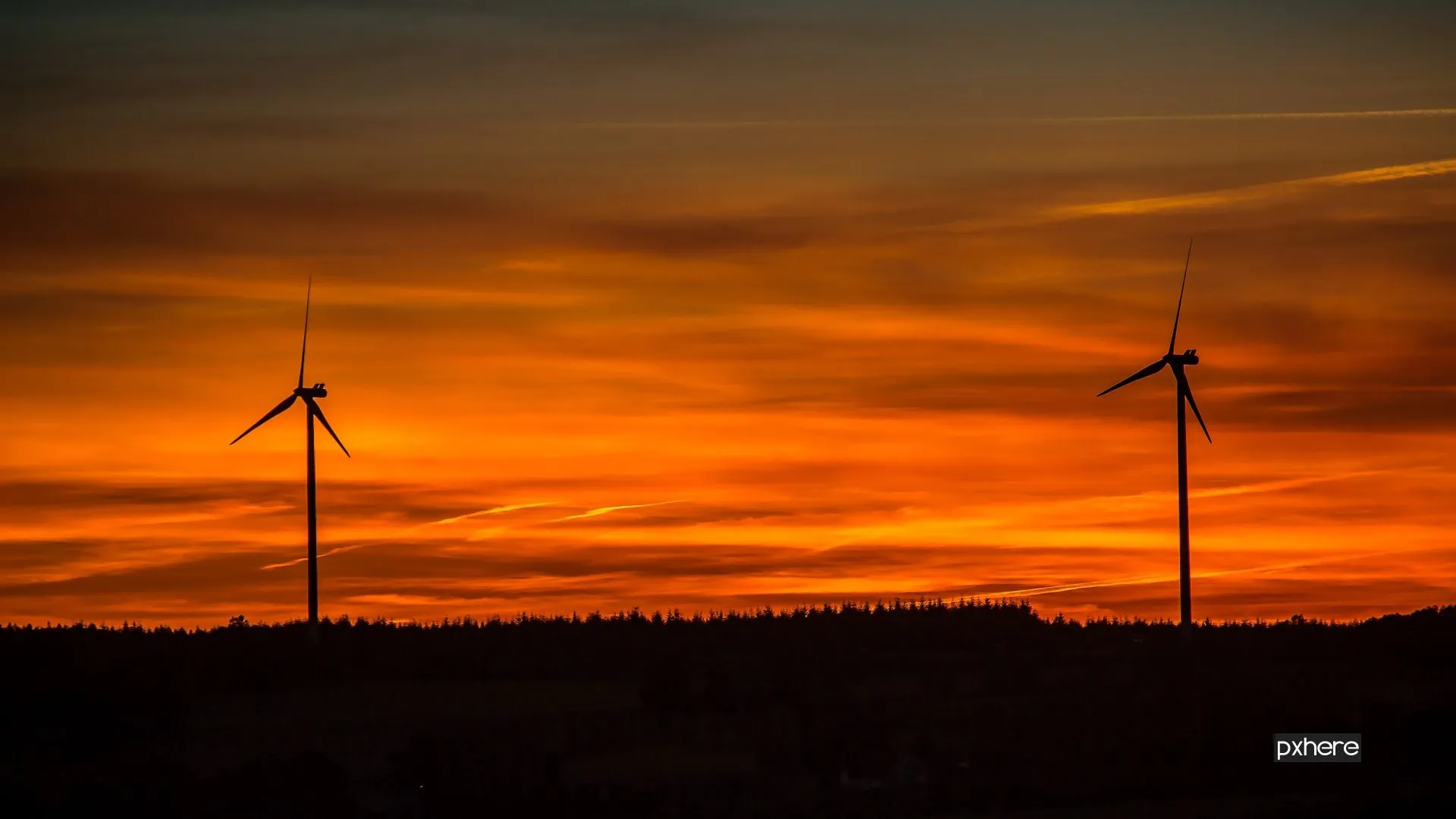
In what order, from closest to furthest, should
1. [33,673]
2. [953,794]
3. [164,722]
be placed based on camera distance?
1. [953,794]
2. [164,722]
3. [33,673]

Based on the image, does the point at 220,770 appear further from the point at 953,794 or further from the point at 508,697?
the point at 953,794

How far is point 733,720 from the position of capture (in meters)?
64.1

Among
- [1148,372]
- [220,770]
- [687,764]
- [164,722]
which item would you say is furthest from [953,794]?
[1148,372]

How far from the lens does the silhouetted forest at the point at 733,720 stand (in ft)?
174

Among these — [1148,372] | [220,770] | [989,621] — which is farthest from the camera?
[989,621]

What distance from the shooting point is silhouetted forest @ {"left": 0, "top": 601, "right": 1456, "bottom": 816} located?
53.1 m

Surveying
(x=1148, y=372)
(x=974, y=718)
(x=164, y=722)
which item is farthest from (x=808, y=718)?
(x=1148, y=372)

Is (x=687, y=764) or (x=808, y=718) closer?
(x=687, y=764)

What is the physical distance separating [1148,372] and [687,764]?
34.2 m

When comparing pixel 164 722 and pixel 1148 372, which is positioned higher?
pixel 1148 372

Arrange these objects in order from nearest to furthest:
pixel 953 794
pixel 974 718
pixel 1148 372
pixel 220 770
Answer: pixel 953 794 < pixel 220 770 < pixel 974 718 < pixel 1148 372

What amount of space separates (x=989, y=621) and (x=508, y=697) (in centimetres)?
2827

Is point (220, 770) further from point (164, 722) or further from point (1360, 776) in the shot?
point (1360, 776)

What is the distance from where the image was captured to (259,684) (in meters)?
75.2
